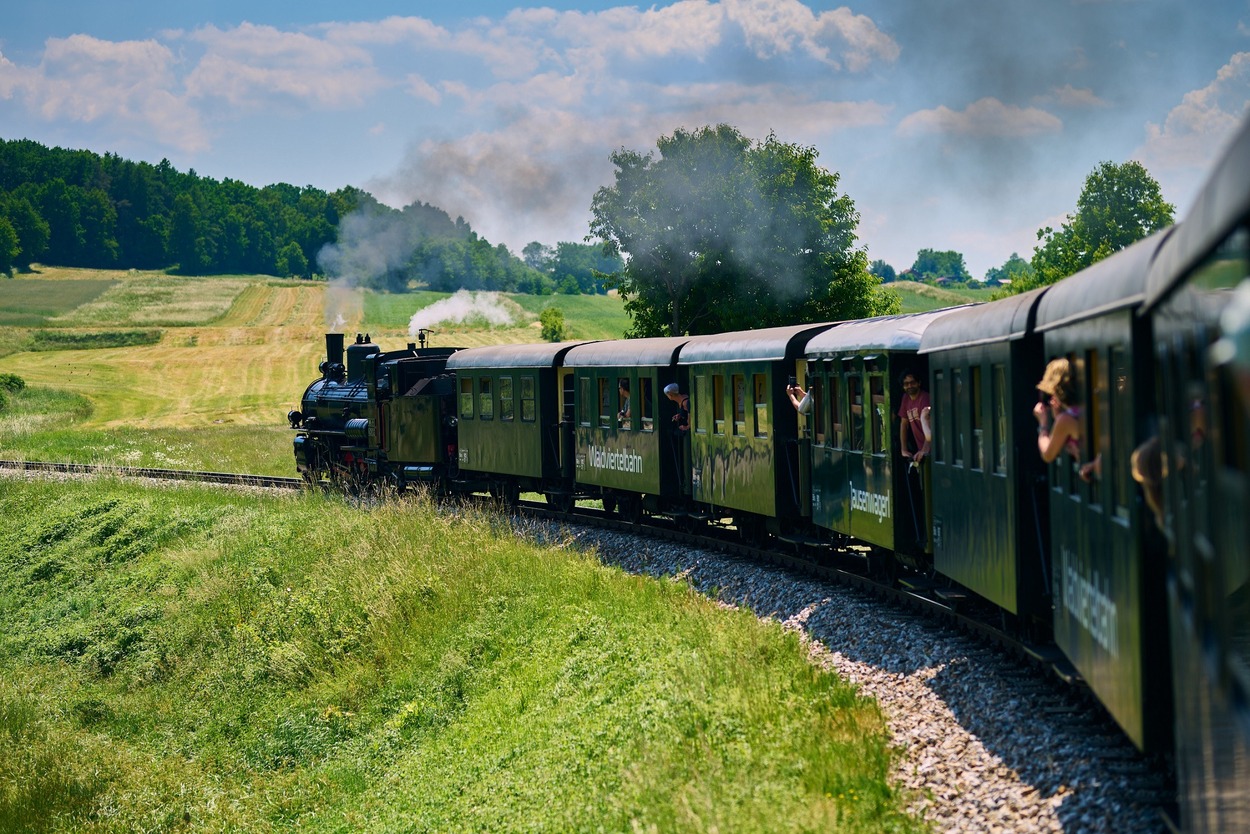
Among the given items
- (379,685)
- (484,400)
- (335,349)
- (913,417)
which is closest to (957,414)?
(913,417)

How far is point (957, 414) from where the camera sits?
11.0 metres

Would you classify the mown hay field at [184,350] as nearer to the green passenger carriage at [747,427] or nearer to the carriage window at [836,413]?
the green passenger carriage at [747,427]

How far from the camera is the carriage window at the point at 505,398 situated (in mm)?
23516

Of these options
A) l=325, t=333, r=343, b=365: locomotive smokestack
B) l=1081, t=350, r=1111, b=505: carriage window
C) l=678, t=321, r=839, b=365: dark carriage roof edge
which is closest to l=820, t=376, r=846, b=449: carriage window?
l=678, t=321, r=839, b=365: dark carriage roof edge

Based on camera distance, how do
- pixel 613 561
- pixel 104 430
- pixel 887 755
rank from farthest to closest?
pixel 104 430 → pixel 613 561 → pixel 887 755

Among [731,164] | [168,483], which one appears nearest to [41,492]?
[168,483]

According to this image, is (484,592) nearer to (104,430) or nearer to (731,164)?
(731,164)

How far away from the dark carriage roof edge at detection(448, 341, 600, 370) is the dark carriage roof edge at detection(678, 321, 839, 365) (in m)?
3.95

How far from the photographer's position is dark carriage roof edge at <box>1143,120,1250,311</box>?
11.6 feet

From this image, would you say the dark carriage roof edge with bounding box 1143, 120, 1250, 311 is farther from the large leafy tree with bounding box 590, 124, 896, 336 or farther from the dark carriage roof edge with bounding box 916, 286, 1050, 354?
the large leafy tree with bounding box 590, 124, 896, 336

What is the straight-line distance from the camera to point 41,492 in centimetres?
3475

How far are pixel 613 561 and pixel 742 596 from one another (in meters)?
3.74

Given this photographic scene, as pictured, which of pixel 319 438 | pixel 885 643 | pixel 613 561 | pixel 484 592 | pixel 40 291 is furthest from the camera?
pixel 40 291

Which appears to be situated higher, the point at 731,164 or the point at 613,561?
the point at 731,164
